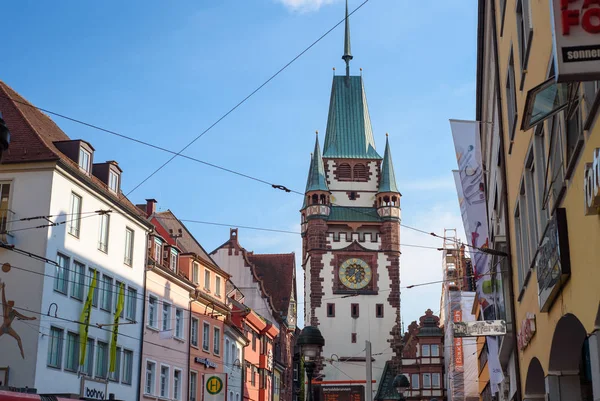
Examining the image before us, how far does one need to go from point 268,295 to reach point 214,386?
28.2 metres

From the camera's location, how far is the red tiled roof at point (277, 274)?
7738 centimetres

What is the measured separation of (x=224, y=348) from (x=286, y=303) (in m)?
31.4

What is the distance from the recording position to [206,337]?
142 ft

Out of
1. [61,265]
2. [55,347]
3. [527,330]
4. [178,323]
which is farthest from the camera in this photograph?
[178,323]

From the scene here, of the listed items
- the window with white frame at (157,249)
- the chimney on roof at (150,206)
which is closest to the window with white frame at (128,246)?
the window with white frame at (157,249)

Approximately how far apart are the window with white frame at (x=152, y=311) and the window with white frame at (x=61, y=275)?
7.35 metres

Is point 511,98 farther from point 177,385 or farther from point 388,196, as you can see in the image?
point 388,196

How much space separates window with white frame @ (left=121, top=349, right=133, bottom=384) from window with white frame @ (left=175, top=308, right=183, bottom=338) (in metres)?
4.50

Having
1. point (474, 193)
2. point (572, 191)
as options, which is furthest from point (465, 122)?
point (572, 191)

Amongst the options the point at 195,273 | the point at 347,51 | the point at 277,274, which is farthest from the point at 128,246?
the point at 347,51

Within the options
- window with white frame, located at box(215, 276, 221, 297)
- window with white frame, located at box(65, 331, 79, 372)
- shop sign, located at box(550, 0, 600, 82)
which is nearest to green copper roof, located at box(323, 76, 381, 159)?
window with white frame, located at box(215, 276, 221, 297)

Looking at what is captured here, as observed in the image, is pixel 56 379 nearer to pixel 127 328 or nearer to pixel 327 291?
pixel 127 328

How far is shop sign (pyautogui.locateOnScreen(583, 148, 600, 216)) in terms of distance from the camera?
704 centimetres

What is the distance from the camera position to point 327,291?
78000 mm
